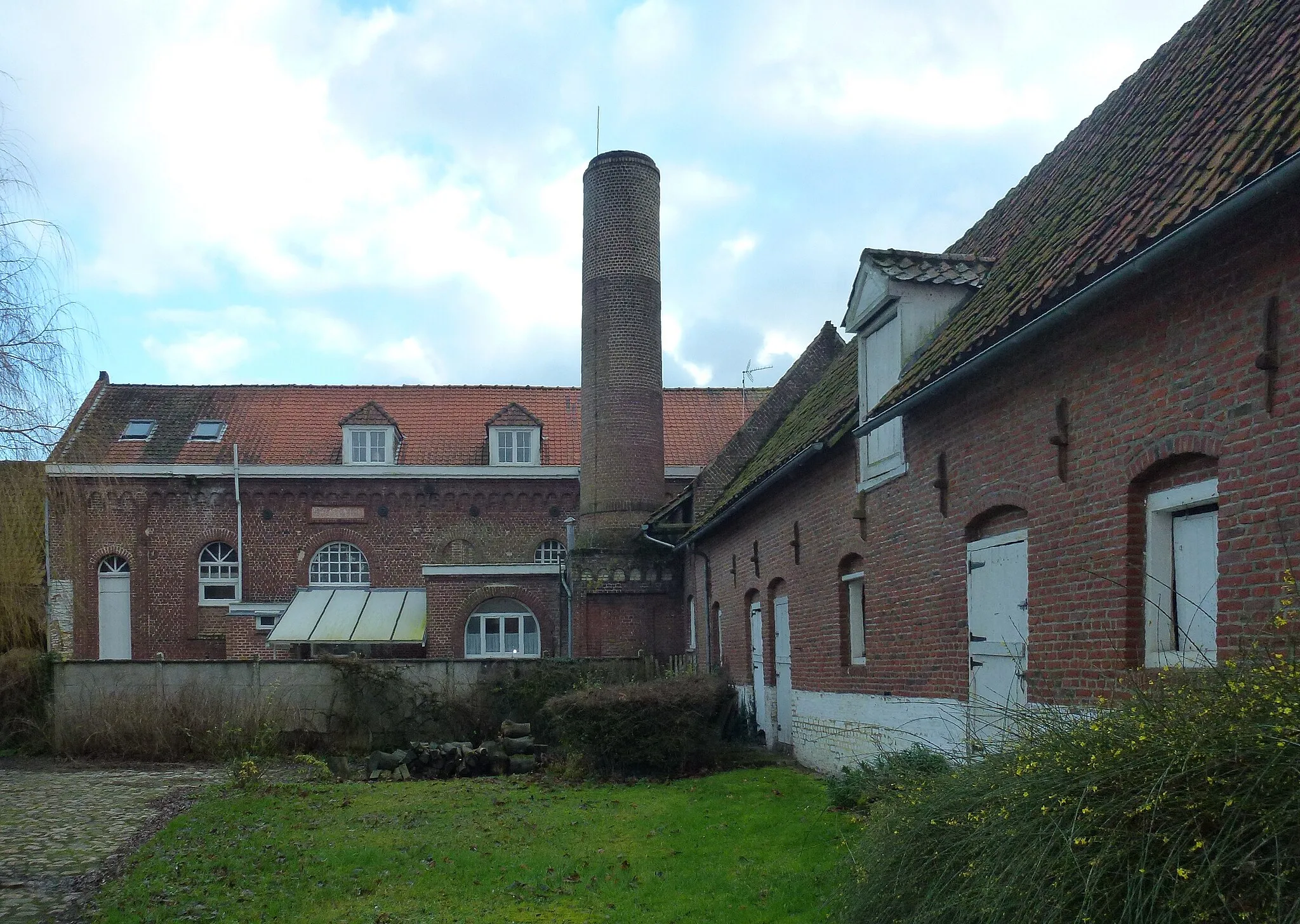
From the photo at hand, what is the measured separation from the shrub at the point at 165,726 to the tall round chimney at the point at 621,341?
31.4 ft

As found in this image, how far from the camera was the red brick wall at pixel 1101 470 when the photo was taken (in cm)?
622

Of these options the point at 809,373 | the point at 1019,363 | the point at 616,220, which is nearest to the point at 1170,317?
the point at 1019,363

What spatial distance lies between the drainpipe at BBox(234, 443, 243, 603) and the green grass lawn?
1993cm

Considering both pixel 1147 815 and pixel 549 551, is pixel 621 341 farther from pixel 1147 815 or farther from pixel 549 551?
pixel 1147 815

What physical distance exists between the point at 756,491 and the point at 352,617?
16.8 meters

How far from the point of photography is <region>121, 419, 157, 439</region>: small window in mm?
34594

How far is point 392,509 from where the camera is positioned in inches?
1337

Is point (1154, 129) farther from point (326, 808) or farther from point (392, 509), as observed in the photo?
point (392, 509)

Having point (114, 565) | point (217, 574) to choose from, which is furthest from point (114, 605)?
point (217, 574)

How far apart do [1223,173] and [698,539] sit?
660 inches

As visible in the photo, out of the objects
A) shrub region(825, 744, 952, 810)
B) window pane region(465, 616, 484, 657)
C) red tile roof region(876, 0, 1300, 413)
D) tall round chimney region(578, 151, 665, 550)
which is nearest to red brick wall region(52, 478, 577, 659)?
window pane region(465, 616, 484, 657)

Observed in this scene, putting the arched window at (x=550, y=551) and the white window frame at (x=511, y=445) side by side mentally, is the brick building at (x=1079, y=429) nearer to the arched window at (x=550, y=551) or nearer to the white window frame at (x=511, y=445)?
the arched window at (x=550, y=551)

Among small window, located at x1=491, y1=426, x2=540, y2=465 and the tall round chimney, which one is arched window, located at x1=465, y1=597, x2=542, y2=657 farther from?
small window, located at x1=491, y1=426, x2=540, y2=465

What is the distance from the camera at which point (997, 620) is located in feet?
31.7
